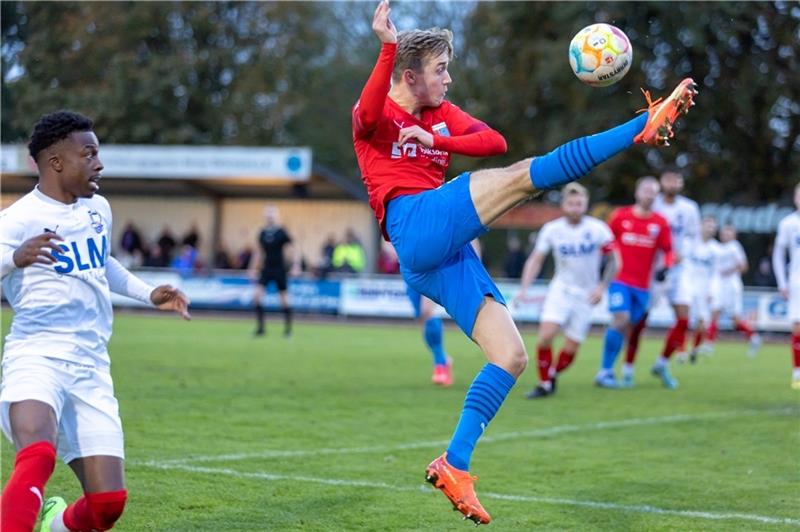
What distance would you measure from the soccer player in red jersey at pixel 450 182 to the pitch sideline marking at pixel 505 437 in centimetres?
258

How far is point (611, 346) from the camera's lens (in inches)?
570

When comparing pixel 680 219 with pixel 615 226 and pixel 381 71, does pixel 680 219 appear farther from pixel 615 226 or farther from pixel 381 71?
pixel 381 71

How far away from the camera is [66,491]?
7.09 meters

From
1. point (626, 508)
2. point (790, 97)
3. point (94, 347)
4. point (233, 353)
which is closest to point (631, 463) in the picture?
point (626, 508)

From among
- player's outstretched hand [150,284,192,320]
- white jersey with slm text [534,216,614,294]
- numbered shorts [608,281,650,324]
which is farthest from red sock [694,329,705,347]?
player's outstretched hand [150,284,192,320]

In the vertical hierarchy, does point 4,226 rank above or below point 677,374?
above

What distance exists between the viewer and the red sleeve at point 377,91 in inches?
234

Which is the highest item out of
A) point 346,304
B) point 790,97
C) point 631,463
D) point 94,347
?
point 790,97

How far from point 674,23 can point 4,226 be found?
91.3 feet

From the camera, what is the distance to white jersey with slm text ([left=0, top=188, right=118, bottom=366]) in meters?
5.29

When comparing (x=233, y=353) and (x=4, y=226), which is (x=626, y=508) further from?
(x=233, y=353)

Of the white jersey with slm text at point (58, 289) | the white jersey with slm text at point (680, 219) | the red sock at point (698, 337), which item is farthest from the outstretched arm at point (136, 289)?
the red sock at point (698, 337)

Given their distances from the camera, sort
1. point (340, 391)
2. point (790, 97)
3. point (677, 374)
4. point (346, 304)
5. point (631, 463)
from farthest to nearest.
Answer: point (790, 97) → point (346, 304) → point (677, 374) → point (340, 391) → point (631, 463)

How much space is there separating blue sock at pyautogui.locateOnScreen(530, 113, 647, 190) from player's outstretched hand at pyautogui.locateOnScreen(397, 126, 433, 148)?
0.64 metres
